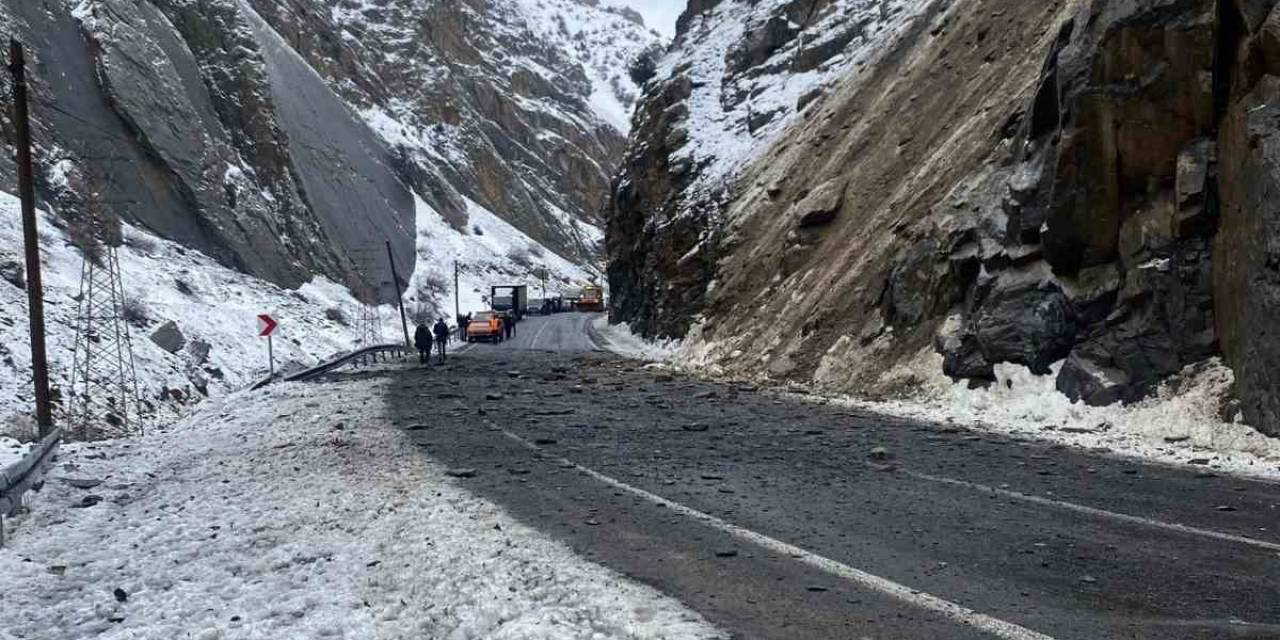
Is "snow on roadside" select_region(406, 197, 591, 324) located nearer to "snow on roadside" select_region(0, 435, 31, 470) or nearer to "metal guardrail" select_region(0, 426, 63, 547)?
"snow on roadside" select_region(0, 435, 31, 470)

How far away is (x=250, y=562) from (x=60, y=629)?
139cm

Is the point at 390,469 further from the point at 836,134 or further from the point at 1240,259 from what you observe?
the point at 836,134

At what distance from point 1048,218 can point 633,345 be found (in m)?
26.8

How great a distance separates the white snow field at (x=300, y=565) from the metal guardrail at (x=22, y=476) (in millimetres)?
208

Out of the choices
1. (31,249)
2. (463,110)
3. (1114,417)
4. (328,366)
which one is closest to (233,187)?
(328,366)

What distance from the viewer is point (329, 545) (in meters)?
7.09

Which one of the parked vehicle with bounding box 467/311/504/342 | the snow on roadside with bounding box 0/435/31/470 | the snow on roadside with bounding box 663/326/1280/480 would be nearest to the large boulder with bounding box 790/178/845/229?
the snow on roadside with bounding box 663/326/1280/480

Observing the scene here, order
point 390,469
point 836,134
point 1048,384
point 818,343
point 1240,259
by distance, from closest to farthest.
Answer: point 390,469 → point 1240,259 → point 1048,384 → point 818,343 → point 836,134

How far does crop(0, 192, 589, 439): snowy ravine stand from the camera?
18938mm

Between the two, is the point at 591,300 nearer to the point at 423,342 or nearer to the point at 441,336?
the point at 441,336

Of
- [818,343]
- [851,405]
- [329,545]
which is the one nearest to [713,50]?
[818,343]

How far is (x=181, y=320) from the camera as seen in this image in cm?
2798

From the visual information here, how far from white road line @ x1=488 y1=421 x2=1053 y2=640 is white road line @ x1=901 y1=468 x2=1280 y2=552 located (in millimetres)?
2701

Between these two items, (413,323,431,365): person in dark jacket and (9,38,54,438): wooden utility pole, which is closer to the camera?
(9,38,54,438): wooden utility pole
